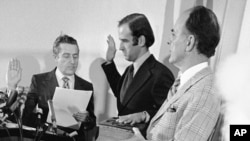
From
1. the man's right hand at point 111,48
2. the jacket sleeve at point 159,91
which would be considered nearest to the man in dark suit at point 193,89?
the jacket sleeve at point 159,91

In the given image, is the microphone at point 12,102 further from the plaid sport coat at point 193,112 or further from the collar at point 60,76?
the plaid sport coat at point 193,112

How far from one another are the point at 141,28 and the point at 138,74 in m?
0.21

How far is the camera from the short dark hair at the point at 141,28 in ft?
4.25

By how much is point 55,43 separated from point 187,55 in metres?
0.68

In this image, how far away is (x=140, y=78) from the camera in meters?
1.32

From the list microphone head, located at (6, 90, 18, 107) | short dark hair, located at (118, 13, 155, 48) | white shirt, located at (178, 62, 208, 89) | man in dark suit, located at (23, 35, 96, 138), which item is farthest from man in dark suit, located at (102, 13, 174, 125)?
→ microphone head, located at (6, 90, 18, 107)

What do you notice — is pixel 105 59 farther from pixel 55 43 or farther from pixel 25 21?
pixel 25 21

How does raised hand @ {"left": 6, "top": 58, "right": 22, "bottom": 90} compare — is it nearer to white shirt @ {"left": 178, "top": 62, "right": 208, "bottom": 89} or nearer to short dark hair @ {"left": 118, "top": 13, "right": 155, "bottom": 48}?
short dark hair @ {"left": 118, "top": 13, "right": 155, "bottom": 48}

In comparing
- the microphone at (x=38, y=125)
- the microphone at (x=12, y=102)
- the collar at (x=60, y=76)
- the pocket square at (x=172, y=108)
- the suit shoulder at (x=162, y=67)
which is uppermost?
the suit shoulder at (x=162, y=67)

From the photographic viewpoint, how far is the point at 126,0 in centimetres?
133

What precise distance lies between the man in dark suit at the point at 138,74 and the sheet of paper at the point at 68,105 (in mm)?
170

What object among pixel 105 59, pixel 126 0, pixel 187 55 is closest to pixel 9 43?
pixel 105 59

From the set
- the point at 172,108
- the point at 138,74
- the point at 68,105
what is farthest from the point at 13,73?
the point at 172,108

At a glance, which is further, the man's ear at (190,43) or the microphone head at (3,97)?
the microphone head at (3,97)
